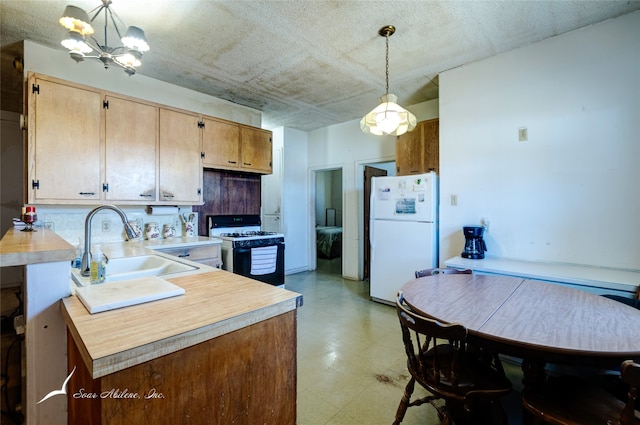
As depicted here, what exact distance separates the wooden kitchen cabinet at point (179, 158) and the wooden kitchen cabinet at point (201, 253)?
0.61 meters

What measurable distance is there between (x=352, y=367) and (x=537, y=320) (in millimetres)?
1394

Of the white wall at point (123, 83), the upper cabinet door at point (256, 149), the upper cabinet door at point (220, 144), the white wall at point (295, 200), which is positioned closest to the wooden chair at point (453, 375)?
the upper cabinet door at point (220, 144)

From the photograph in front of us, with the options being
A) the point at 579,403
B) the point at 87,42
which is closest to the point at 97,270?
the point at 87,42

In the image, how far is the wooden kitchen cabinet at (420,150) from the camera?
3.52 meters

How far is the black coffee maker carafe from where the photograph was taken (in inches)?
109

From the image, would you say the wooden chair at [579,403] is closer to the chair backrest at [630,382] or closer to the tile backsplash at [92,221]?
the chair backrest at [630,382]

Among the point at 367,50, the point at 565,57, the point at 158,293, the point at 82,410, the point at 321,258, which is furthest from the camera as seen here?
the point at 321,258

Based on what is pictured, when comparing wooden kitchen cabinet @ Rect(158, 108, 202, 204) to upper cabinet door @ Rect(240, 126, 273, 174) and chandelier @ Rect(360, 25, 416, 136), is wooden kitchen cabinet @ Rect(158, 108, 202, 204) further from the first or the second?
chandelier @ Rect(360, 25, 416, 136)

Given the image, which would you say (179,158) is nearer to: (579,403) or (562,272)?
(579,403)

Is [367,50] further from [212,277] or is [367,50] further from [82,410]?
[82,410]

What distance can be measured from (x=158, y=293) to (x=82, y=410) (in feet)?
1.28

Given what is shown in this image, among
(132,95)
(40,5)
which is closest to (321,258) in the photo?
(132,95)

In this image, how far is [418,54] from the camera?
2.82m

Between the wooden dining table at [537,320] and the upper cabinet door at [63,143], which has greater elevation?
the upper cabinet door at [63,143]
